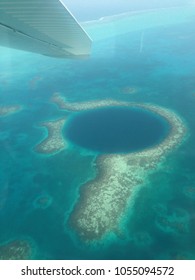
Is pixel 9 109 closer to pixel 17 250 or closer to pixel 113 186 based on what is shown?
pixel 113 186

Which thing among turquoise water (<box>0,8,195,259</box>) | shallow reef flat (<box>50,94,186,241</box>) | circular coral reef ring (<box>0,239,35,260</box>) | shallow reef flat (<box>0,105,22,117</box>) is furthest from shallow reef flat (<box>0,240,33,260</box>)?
shallow reef flat (<box>0,105,22,117</box>)

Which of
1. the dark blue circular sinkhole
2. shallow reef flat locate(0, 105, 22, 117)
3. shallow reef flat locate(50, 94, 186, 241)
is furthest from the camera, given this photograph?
shallow reef flat locate(0, 105, 22, 117)

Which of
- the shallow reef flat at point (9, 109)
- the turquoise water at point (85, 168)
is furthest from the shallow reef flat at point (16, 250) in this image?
the shallow reef flat at point (9, 109)

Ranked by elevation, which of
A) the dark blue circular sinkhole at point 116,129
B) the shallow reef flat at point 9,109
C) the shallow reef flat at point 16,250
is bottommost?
the shallow reef flat at point 16,250

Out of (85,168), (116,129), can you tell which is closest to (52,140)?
(85,168)

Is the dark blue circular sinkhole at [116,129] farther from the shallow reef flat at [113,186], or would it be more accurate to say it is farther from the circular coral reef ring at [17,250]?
the circular coral reef ring at [17,250]

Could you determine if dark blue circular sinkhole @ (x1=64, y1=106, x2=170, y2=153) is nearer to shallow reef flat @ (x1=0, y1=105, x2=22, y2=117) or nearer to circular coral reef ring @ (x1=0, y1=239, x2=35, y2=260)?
shallow reef flat @ (x1=0, y1=105, x2=22, y2=117)
